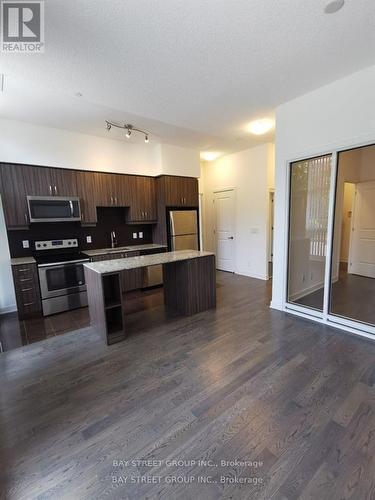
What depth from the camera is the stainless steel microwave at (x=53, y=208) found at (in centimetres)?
379

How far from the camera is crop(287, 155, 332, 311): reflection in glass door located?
332 centimetres

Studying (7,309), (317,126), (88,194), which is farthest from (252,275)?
(7,309)

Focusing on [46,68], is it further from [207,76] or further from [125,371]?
[125,371]

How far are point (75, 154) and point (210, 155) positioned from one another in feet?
10.4

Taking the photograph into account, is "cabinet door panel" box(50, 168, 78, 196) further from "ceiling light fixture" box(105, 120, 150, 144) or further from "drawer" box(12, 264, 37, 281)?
"drawer" box(12, 264, 37, 281)

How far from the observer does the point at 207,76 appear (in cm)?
254

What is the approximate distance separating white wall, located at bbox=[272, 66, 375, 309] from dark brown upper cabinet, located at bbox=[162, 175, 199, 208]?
2.28 meters

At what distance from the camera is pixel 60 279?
12.6ft

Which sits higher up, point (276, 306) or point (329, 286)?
point (329, 286)

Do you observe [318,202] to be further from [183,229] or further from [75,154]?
[75,154]

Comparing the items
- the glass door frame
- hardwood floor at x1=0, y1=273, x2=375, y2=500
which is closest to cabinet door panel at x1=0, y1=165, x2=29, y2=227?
hardwood floor at x1=0, y1=273, x2=375, y2=500

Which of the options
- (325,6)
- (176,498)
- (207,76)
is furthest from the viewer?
(207,76)

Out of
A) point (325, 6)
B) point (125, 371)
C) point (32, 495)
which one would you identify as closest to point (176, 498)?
point (32, 495)

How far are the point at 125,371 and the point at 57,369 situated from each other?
0.73m
